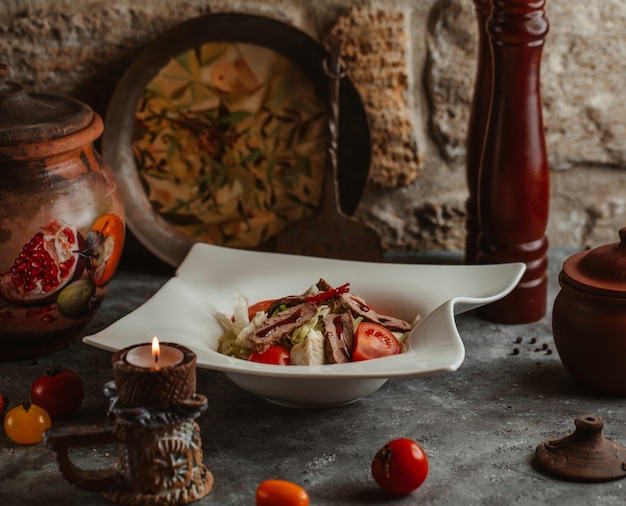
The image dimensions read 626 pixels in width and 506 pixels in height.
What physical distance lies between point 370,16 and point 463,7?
0.16 meters

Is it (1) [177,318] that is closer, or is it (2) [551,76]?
(1) [177,318]

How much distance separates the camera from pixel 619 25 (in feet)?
5.43

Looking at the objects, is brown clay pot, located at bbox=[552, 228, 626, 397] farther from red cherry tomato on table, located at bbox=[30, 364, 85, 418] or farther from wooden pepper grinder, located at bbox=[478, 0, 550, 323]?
red cherry tomato on table, located at bbox=[30, 364, 85, 418]

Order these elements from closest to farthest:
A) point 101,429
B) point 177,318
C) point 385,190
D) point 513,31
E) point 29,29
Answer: point 101,429 < point 177,318 < point 513,31 < point 29,29 < point 385,190

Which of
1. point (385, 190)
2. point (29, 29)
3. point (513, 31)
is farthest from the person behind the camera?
point (385, 190)

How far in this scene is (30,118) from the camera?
4.25 ft

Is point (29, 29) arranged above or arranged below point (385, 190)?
above

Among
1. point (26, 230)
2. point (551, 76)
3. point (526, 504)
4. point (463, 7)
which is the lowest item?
point (526, 504)

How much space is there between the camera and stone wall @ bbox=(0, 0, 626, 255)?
5.30ft

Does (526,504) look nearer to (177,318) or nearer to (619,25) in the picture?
(177,318)

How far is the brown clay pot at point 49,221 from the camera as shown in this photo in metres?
1.27

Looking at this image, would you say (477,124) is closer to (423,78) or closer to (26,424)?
(423,78)

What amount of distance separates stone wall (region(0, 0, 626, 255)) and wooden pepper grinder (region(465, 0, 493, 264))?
0.13 metres

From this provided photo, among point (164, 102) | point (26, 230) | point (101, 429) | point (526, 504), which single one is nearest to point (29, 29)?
point (164, 102)
